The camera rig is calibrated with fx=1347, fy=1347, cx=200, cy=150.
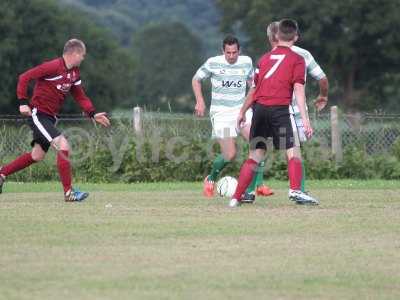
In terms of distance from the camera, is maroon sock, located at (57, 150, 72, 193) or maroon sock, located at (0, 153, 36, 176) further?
maroon sock, located at (0, 153, 36, 176)

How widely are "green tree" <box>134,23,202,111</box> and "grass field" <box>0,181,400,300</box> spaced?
96.0 m

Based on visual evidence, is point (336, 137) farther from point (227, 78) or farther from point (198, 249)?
point (198, 249)

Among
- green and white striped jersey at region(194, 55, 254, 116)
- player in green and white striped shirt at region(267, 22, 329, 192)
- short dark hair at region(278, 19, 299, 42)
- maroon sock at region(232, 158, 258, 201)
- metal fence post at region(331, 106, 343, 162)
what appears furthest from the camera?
metal fence post at region(331, 106, 343, 162)

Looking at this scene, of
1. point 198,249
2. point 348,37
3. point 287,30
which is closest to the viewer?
point 198,249

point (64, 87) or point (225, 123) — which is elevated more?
point (64, 87)

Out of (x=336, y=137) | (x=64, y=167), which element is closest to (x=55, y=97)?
(x=64, y=167)

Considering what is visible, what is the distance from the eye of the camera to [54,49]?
8200cm

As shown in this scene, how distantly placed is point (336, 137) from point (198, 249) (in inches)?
521

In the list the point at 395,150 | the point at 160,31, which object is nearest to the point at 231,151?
the point at 395,150

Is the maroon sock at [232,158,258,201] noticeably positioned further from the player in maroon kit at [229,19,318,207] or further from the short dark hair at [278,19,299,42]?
the short dark hair at [278,19,299,42]

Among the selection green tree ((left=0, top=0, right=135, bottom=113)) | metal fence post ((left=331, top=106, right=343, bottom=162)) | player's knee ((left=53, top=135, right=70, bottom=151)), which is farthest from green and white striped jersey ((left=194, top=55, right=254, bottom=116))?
green tree ((left=0, top=0, right=135, bottom=113))

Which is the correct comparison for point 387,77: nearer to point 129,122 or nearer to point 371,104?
point 371,104

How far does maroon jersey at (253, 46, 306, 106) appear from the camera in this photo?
549 inches

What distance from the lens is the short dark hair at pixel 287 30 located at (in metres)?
13.9
